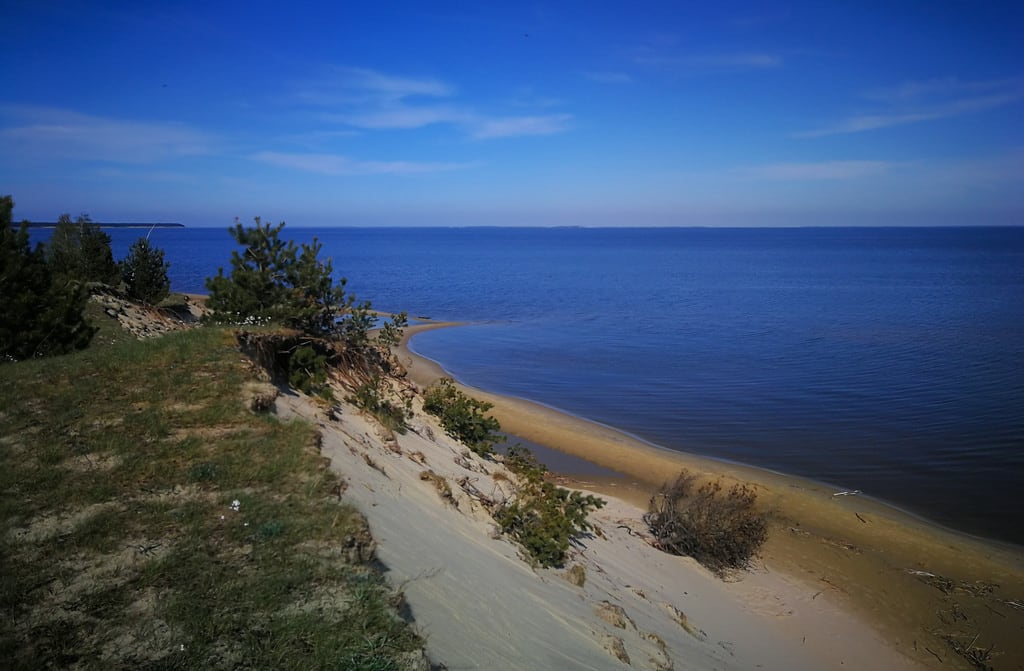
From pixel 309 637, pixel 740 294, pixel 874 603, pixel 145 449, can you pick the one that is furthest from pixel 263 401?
pixel 740 294

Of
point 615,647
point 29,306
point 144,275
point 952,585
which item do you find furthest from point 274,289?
Result: point 144,275

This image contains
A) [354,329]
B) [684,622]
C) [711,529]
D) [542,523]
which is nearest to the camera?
[684,622]

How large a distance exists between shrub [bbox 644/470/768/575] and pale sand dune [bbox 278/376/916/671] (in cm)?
38

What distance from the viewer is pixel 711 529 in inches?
455

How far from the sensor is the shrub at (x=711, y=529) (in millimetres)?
11523

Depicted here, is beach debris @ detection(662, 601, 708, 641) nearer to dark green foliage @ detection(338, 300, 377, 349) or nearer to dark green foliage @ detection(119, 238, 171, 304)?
dark green foliage @ detection(338, 300, 377, 349)

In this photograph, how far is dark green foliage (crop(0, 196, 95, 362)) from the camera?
1188 cm

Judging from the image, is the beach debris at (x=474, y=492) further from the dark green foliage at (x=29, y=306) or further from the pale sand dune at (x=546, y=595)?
the dark green foliage at (x=29, y=306)

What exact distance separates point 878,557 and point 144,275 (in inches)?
1119

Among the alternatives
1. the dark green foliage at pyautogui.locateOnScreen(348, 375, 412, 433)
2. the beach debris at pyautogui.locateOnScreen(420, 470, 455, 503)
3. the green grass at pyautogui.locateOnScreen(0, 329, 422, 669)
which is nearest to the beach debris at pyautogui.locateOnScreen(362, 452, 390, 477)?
the beach debris at pyautogui.locateOnScreen(420, 470, 455, 503)

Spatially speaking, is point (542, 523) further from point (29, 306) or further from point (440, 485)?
point (29, 306)

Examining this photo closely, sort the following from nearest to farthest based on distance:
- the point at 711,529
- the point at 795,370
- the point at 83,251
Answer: the point at 711,529 → the point at 83,251 → the point at 795,370

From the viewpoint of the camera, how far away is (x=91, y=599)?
14.4 feet

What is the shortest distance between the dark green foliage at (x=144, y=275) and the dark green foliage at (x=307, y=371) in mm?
19030
